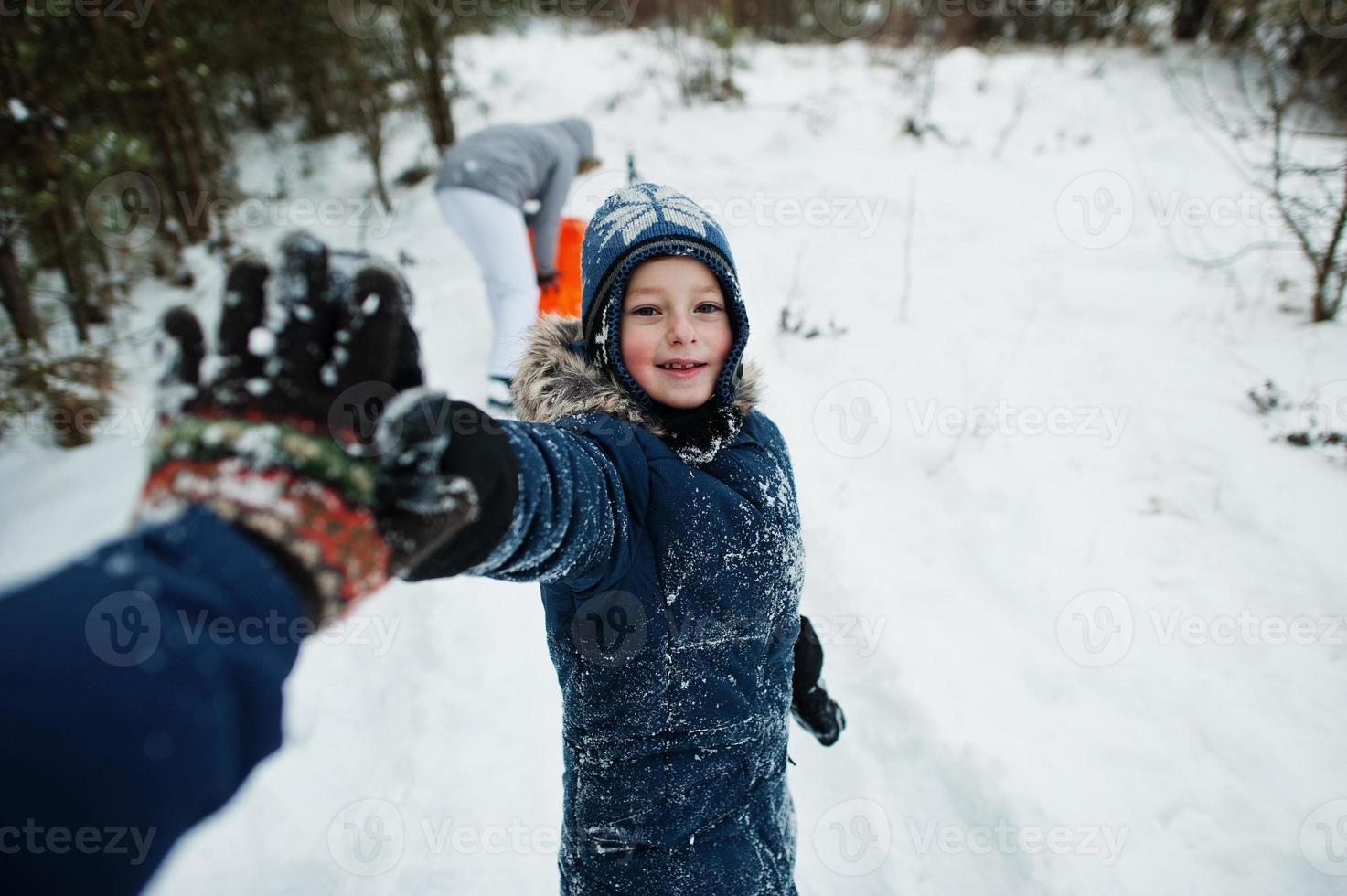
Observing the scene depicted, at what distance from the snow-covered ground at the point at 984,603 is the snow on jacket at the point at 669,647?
24.3 inches

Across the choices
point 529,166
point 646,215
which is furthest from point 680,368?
point 529,166

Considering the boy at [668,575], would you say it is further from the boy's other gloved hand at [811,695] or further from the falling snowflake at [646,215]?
the boy's other gloved hand at [811,695]

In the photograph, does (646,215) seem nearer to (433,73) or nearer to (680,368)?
(680,368)

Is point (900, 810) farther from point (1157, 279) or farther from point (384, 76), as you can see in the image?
point (384, 76)

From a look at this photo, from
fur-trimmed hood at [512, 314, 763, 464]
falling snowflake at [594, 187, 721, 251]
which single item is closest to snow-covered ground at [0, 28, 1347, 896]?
fur-trimmed hood at [512, 314, 763, 464]

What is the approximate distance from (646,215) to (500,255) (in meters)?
2.16

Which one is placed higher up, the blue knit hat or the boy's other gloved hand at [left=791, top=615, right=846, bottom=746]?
the blue knit hat

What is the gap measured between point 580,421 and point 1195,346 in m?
3.92

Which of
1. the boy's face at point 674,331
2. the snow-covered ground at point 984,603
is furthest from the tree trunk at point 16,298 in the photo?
the boy's face at point 674,331

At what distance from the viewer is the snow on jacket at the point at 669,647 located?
3.60 ft

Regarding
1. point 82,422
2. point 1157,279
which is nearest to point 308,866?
point 82,422

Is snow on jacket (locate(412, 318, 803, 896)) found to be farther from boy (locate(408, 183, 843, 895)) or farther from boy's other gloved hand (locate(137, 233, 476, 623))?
boy's other gloved hand (locate(137, 233, 476, 623))

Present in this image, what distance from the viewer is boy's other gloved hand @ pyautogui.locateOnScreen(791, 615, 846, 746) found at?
1.75m

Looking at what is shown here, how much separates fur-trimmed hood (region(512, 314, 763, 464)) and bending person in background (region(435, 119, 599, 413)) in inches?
66.9
